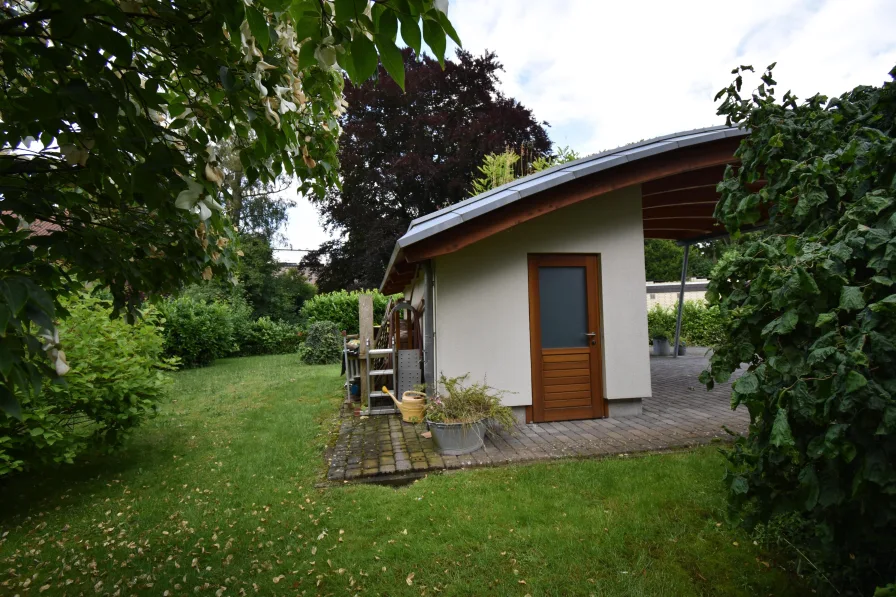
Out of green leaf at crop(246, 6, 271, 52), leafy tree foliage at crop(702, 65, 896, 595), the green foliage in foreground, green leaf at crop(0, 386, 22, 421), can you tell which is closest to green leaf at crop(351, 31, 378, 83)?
green leaf at crop(246, 6, 271, 52)

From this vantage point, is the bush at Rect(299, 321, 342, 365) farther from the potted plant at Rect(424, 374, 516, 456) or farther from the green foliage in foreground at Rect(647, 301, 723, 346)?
the green foliage in foreground at Rect(647, 301, 723, 346)

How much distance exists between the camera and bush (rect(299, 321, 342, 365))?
1394cm

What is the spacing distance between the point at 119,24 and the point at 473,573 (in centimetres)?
303

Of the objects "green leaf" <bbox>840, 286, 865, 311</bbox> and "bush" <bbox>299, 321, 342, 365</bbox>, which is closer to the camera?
"green leaf" <bbox>840, 286, 865, 311</bbox>

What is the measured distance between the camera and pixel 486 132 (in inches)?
679

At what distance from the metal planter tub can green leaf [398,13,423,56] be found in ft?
13.5

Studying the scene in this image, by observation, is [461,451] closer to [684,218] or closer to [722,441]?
[722,441]

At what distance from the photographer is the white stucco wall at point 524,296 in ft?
18.9

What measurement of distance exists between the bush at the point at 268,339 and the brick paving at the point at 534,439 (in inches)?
437

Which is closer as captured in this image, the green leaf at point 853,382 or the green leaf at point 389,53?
the green leaf at point 389,53

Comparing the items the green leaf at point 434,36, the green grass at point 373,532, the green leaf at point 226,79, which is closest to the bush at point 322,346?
the green grass at point 373,532

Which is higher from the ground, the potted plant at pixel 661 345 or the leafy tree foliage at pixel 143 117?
the leafy tree foliage at pixel 143 117

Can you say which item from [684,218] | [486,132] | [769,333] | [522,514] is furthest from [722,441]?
[486,132]

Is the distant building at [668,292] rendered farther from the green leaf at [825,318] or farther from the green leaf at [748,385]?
the green leaf at [825,318]
